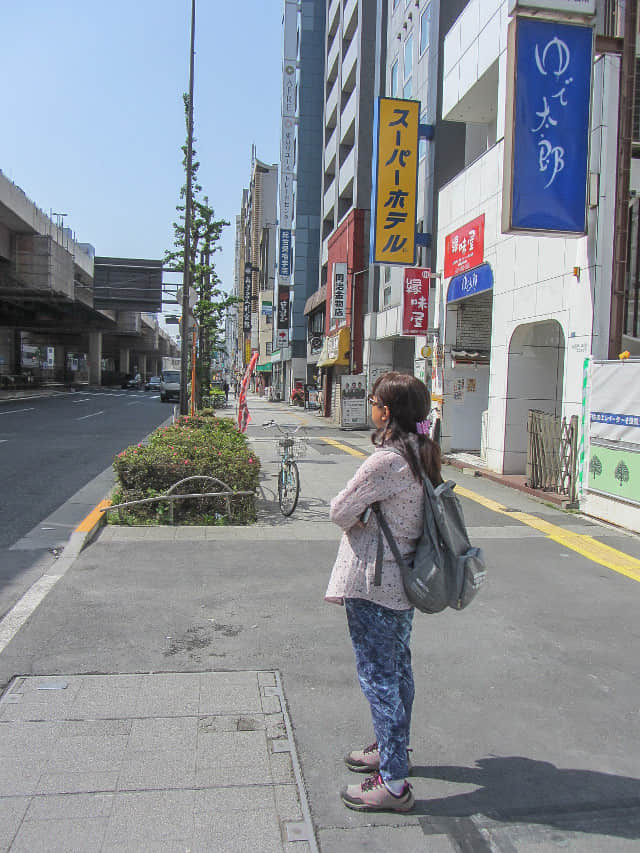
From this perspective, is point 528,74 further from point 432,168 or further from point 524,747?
point 432,168

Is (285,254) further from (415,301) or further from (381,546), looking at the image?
(381,546)

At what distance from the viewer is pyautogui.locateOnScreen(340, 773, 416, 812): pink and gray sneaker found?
109 inches

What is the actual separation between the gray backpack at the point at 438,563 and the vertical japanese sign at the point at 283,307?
166ft

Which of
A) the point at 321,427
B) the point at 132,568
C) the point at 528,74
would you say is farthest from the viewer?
the point at 321,427

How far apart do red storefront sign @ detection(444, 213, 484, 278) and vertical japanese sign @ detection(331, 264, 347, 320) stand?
1260 cm

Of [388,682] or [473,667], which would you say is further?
[473,667]

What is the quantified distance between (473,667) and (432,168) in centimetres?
1782

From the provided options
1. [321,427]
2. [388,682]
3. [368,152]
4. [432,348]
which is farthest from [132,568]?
[368,152]

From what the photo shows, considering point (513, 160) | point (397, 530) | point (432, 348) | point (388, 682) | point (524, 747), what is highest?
point (513, 160)

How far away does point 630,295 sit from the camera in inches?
419

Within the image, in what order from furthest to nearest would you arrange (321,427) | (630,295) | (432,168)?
(321,427) < (432,168) < (630,295)

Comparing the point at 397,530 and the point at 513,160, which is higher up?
the point at 513,160

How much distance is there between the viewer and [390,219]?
17578 millimetres

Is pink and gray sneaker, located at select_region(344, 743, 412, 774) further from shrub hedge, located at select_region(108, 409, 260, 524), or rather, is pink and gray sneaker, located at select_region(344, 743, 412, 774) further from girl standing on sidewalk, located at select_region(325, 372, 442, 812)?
shrub hedge, located at select_region(108, 409, 260, 524)
